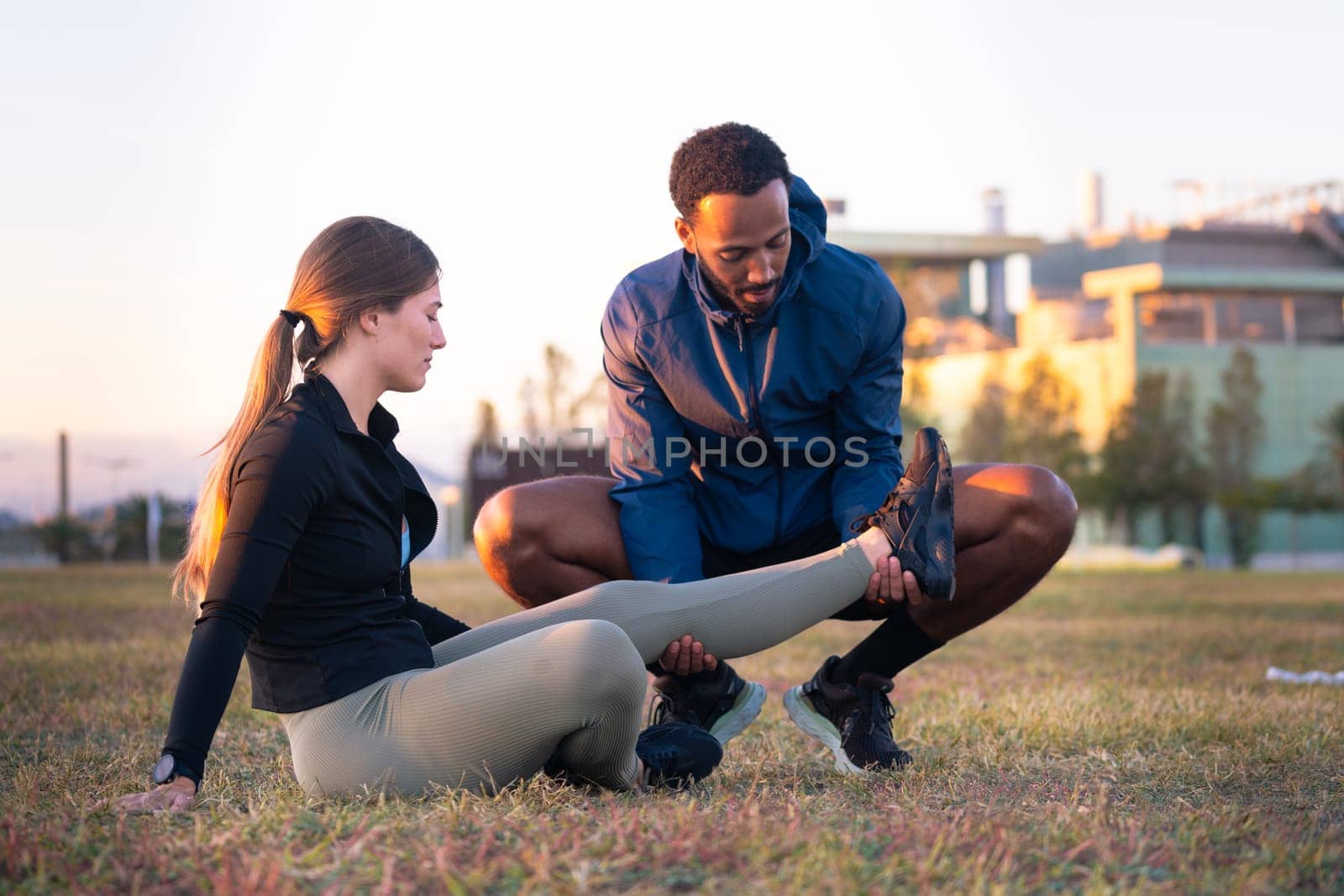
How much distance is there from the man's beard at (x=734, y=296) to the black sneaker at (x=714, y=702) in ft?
3.23

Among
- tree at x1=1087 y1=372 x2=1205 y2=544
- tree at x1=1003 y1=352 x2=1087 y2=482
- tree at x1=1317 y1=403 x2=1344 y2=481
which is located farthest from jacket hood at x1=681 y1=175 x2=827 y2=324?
tree at x1=1317 y1=403 x2=1344 y2=481

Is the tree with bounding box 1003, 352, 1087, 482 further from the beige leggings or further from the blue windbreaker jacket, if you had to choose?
the beige leggings

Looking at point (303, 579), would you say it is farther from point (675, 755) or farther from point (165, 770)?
point (675, 755)

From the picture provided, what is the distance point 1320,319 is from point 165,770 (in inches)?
1916

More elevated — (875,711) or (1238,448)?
(875,711)

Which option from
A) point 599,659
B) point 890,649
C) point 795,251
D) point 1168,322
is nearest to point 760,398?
point 795,251

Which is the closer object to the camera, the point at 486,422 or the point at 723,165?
the point at 723,165

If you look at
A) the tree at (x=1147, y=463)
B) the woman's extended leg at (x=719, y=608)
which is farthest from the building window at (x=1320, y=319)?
the woman's extended leg at (x=719, y=608)

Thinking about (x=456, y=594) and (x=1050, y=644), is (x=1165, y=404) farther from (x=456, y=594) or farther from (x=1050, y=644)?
(x=1050, y=644)

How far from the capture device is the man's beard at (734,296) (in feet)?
12.4

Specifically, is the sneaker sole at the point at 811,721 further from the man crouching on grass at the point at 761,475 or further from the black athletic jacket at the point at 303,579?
the black athletic jacket at the point at 303,579

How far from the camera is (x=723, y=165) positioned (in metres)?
3.61

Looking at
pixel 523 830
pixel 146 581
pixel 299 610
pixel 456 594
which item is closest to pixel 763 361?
pixel 299 610

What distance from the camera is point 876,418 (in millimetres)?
3980
